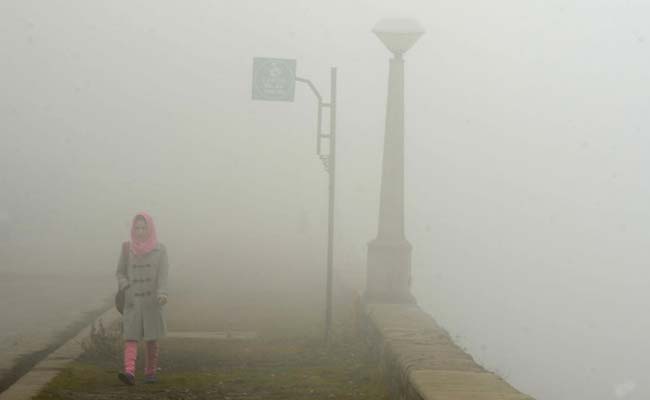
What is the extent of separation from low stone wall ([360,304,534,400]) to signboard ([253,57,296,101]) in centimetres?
226

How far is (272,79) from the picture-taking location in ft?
38.7

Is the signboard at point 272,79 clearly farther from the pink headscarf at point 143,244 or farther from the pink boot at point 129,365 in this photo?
the pink boot at point 129,365

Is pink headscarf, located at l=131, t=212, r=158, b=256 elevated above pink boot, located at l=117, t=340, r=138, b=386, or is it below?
above

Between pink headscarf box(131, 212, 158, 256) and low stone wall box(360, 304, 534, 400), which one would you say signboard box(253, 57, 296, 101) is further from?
pink headscarf box(131, 212, 158, 256)

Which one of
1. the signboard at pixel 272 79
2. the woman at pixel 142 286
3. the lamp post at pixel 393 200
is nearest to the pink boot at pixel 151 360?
the woman at pixel 142 286

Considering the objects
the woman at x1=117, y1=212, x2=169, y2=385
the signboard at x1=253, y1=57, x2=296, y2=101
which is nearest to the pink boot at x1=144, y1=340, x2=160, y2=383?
the woman at x1=117, y1=212, x2=169, y2=385

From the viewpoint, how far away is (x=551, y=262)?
37.2 m

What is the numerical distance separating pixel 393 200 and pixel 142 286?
4.13 m

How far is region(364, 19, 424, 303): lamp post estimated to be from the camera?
41.8 feet

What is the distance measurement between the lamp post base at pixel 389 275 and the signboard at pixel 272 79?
7.00ft

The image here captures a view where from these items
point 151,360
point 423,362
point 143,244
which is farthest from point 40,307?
point 423,362

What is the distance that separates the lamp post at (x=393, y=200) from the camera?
501 inches

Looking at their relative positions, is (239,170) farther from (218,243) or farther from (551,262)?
(218,243)

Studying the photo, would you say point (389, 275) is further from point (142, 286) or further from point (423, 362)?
point (423, 362)
